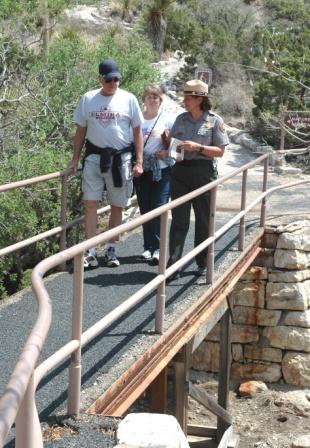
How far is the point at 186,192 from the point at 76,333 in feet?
9.31

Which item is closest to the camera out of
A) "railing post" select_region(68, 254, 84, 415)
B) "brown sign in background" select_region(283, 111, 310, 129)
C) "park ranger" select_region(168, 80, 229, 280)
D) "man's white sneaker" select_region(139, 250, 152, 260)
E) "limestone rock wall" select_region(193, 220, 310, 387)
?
"railing post" select_region(68, 254, 84, 415)

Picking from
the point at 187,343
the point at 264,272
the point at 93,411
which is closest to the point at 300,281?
the point at 264,272

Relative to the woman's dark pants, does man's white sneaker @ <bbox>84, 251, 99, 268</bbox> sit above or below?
below

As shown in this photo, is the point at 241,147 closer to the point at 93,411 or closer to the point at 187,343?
the point at 187,343

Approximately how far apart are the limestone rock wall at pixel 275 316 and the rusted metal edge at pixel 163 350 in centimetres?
192

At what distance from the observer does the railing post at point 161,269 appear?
15.2 feet

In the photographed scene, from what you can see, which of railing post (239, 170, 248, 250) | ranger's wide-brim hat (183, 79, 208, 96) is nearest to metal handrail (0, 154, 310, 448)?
ranger's wide-brim hat (183, 79, 208, 96)

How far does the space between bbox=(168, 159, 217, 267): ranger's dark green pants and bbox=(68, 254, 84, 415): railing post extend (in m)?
2.63

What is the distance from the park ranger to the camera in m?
5.64

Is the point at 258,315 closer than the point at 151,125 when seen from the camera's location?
No

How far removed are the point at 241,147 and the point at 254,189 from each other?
9.53m

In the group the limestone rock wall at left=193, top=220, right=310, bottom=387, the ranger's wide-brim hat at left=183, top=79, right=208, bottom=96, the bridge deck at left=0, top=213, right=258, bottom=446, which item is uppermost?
the ranger's wide-brim hat at left=183, top=79, right=208, bottom=96

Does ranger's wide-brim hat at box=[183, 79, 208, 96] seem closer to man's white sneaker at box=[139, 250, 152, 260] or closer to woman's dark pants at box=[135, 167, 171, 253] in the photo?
woman's dark pants at box=[135, 167, 171, 253]

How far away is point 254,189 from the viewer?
44.7ft
